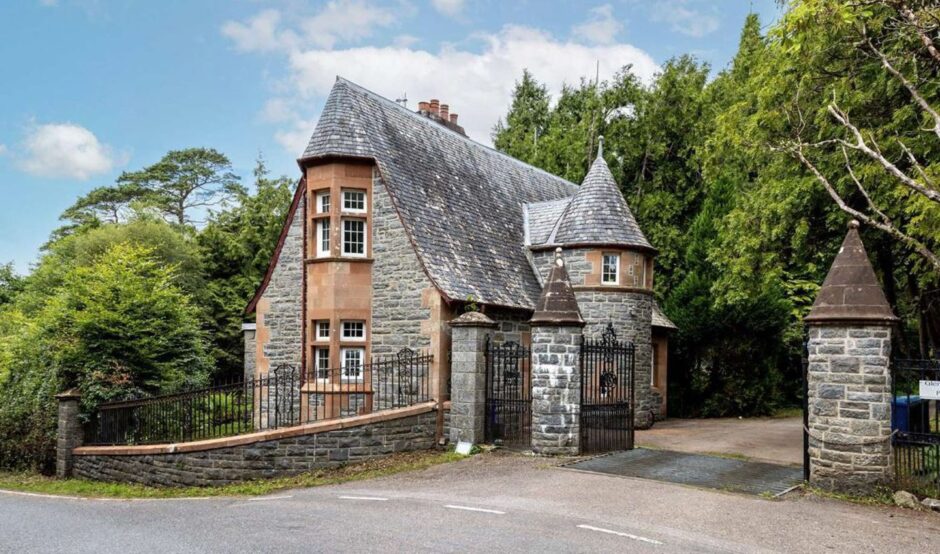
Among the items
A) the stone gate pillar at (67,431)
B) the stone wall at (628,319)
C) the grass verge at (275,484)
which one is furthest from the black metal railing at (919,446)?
the stone gate pillar at (67,431)

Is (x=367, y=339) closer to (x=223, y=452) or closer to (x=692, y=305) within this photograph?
(x=223, y=452)

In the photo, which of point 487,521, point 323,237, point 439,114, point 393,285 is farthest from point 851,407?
point 439,114

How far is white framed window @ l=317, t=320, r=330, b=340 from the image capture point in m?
16.5

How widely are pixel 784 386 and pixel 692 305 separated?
20.4 ft

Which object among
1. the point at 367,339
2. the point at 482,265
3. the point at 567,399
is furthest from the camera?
the point at 482,265

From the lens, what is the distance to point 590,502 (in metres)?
9.59

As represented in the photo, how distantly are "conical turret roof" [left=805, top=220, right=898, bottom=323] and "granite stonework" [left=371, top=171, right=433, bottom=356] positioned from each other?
7.91 m

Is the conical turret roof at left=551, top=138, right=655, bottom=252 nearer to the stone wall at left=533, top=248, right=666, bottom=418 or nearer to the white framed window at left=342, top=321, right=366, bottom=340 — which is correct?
the stone wall at left=533, top=248, right=666, bottom=418

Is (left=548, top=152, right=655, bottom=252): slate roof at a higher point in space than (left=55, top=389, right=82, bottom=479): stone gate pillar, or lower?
higher

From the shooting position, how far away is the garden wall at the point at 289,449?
1326cm

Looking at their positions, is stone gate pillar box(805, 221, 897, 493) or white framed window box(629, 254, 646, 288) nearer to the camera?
stone gate pillar box(805, 221, 897, 493)

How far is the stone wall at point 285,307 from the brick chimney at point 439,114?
809 centimetres


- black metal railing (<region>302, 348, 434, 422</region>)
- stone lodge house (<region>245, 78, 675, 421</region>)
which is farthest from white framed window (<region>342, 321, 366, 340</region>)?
black metal railing (<region>302, 348, 434, 422</region>)

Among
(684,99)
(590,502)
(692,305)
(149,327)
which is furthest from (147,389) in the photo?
(684,99)
